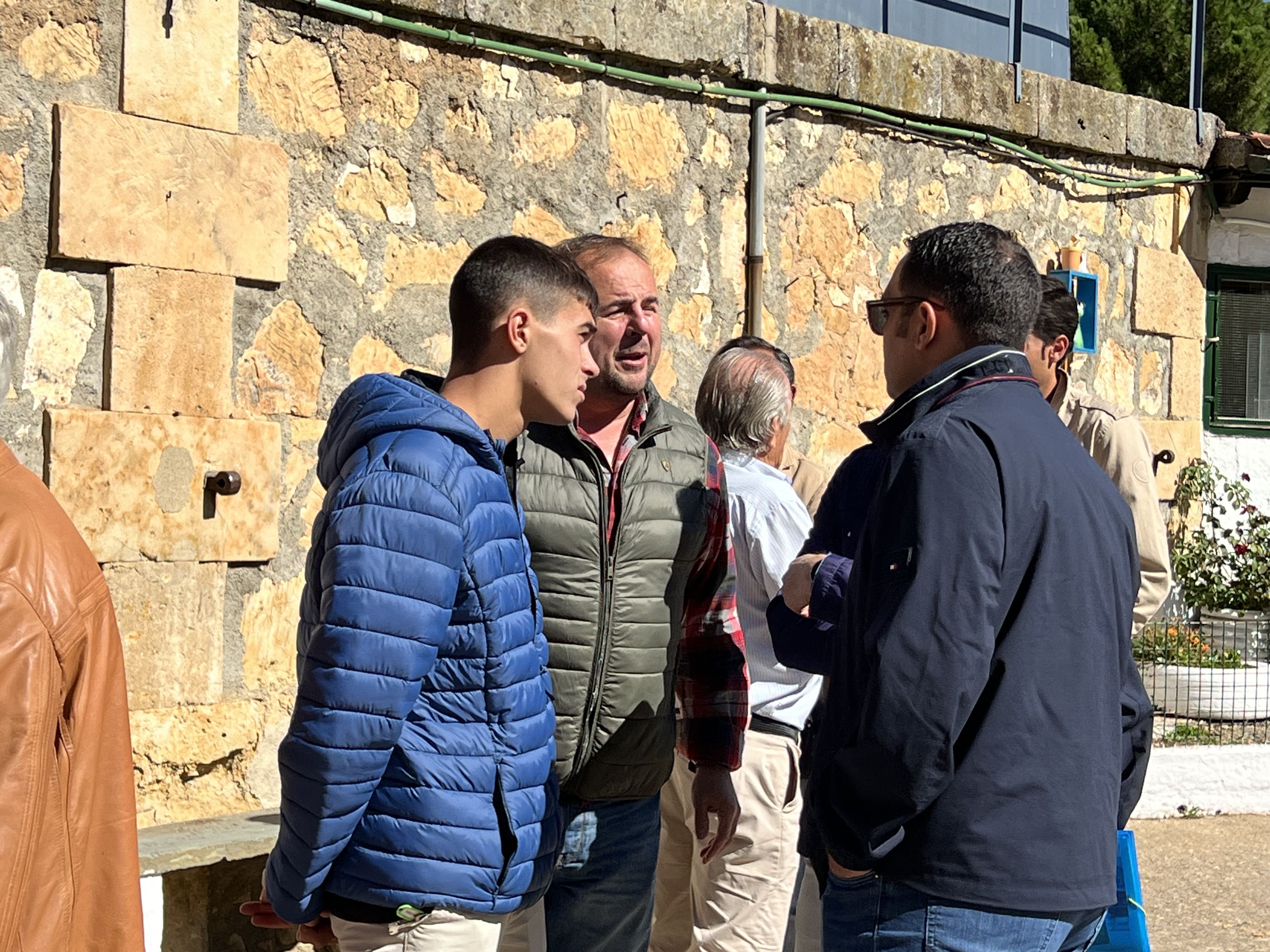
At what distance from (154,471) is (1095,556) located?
9.07ft

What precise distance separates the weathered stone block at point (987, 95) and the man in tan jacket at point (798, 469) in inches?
108

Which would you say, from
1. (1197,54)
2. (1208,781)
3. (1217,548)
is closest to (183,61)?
(1208,781)

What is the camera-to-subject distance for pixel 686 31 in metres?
5.47

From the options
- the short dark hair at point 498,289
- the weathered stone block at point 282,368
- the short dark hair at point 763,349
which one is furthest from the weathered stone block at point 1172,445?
the short dark hair at point 498,289

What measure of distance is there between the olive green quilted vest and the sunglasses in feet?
1.86

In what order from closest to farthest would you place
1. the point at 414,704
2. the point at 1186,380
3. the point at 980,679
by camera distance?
the point at 980,679 → the point at 414,704 → the point at 1186,380

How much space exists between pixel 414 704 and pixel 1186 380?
6519 millimetres

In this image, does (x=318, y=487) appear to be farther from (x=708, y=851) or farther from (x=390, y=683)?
(x=390, y=683)

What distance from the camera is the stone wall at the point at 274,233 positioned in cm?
393

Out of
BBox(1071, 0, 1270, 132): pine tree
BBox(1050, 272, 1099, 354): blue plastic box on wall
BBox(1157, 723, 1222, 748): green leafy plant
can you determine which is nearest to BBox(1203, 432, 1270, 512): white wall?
BBox(1050, 272, 1099, 354): blue plastic box on wall

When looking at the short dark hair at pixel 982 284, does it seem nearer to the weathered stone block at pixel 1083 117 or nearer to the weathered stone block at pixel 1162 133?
the weathered stone block at pixel 1083 117

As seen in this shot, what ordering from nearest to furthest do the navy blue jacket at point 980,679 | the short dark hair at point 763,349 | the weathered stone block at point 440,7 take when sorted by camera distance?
1. the navy blue jacket at point 980,679
2. the short dark hair at point 763,349
3. the weathered stone block at point 440,7

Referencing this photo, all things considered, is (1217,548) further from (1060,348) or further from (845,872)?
(845,872)

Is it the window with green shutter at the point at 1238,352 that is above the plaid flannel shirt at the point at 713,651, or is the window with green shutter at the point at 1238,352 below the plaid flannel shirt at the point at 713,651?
above
